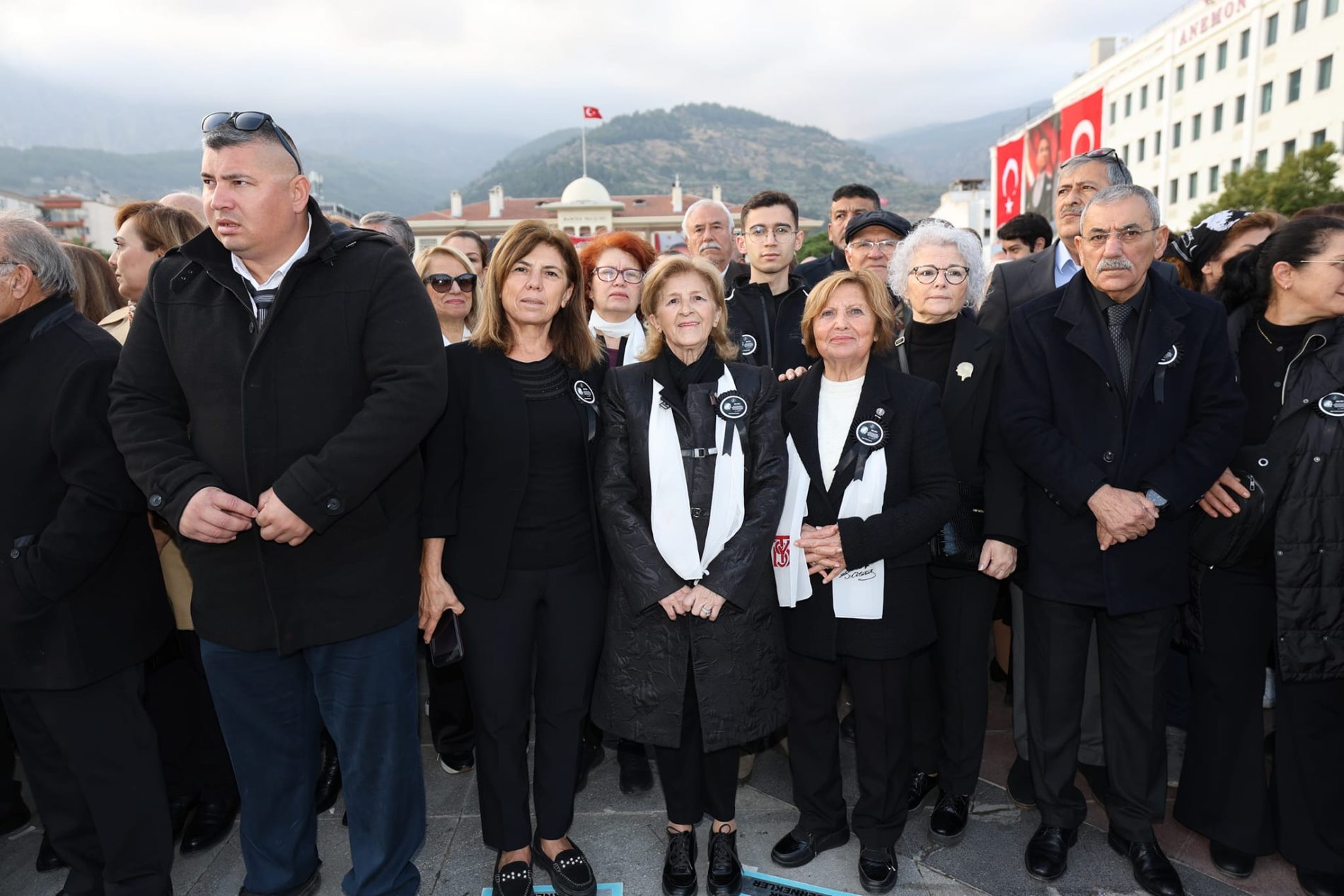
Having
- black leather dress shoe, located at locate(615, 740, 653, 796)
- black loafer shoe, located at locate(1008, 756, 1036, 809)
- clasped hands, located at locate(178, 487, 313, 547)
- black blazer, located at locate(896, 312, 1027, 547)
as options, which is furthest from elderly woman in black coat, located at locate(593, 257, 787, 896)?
black loafer shoe, located at locate(1008, 756, 1036, 809)

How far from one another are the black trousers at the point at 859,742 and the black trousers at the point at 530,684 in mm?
814

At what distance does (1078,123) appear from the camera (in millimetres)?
46125

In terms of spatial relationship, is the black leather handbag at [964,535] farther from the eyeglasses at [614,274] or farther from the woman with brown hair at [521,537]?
the eyeglasses at [614,274]

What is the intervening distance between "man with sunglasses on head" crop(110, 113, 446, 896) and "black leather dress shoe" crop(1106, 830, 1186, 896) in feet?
8.60

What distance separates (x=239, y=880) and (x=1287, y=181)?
28.6m

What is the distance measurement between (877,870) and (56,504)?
309 cm

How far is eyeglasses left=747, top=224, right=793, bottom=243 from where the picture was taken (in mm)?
4199

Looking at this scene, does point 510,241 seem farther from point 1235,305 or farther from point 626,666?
point 1235,305

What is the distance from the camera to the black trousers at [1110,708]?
9.96 feet

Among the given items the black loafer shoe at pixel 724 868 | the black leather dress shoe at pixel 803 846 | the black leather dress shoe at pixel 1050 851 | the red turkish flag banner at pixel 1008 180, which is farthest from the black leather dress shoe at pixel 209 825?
the red turkish flag banner at pixel 1008 180

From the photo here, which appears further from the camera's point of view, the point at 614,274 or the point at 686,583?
the point at 614,274

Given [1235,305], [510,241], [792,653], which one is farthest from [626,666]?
[1235,305]

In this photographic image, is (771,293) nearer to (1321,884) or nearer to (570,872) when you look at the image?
(570,872)

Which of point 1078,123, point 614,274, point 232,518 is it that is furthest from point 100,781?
point 1078,123
